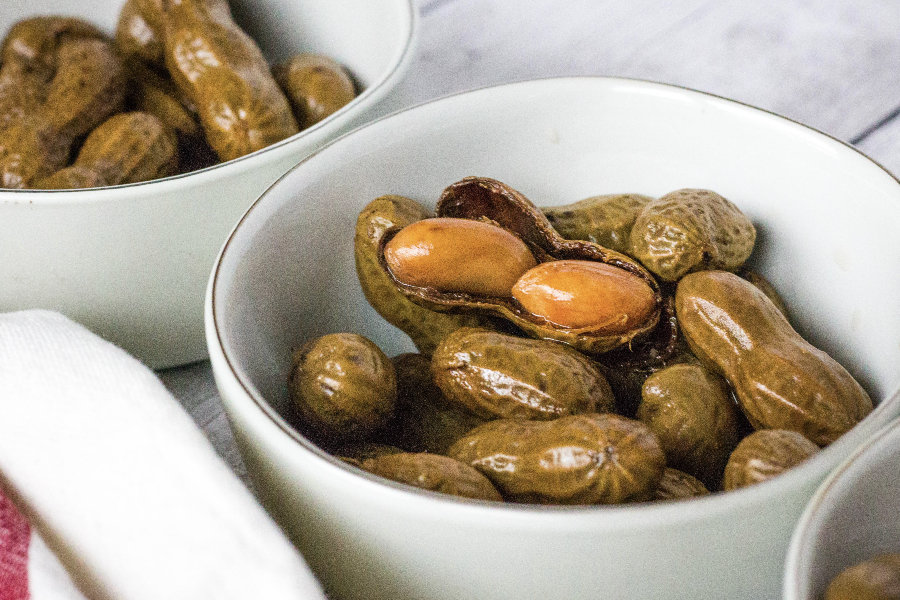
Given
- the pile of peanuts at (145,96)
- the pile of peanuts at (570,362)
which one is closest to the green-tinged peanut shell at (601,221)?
the pile of peanuts at (570,362)

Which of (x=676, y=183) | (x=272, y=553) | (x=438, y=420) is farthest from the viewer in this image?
(x=676, y=183)

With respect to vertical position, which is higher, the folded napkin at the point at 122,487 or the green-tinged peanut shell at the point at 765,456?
the green-tinged peanut shell at the point at 765,456

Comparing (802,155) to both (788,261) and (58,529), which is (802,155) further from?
(58,529)

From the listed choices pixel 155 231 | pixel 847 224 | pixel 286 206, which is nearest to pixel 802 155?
pixel 847 224

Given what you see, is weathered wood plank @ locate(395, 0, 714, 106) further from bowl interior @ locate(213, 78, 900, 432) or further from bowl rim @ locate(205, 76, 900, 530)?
bowl rim @ locate(205, 76, 900, 530)

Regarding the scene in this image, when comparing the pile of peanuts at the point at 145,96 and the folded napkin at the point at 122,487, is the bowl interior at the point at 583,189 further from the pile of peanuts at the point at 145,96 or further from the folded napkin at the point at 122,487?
the pile of peanuts at the point at 145,96

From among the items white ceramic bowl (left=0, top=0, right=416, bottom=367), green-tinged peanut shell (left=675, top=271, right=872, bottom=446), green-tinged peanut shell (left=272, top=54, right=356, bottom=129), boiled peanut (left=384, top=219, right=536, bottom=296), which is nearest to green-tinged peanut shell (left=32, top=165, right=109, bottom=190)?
white ceramic bowl (left=0, top=0, right=416, bottom=367)
